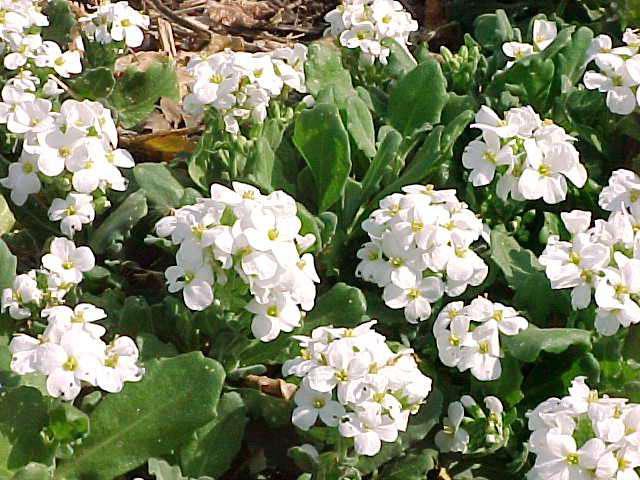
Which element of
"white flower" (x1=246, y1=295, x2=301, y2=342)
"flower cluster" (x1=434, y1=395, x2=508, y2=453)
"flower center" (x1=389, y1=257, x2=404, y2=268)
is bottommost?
"flower cluster" (x1=434, y1=395, x2=508, y2=453)

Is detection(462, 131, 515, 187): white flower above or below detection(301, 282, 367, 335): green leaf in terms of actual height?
above

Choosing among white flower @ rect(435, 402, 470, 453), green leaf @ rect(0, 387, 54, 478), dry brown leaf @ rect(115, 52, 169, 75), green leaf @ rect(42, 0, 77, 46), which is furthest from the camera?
dry brown leaf @ rect(115, 52, 169, 75)

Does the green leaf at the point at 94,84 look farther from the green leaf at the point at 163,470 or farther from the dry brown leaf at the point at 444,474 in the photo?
the dry brown leaf at the point at 444,474

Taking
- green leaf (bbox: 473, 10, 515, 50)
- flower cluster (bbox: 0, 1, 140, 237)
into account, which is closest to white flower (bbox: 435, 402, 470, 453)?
flower cluster (bbox: 0, 1, 140, 237)

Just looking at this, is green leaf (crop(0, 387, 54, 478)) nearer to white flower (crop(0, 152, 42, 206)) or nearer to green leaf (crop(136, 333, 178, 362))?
green leaf (crop(136, 333, 178, 362))

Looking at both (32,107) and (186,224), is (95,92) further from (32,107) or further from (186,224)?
(186,224)

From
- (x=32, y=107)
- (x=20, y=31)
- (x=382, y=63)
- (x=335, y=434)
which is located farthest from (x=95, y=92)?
(x=335, y=434)

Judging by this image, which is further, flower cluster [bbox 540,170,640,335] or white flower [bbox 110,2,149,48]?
white flower [bbox 110,2,149,48]
